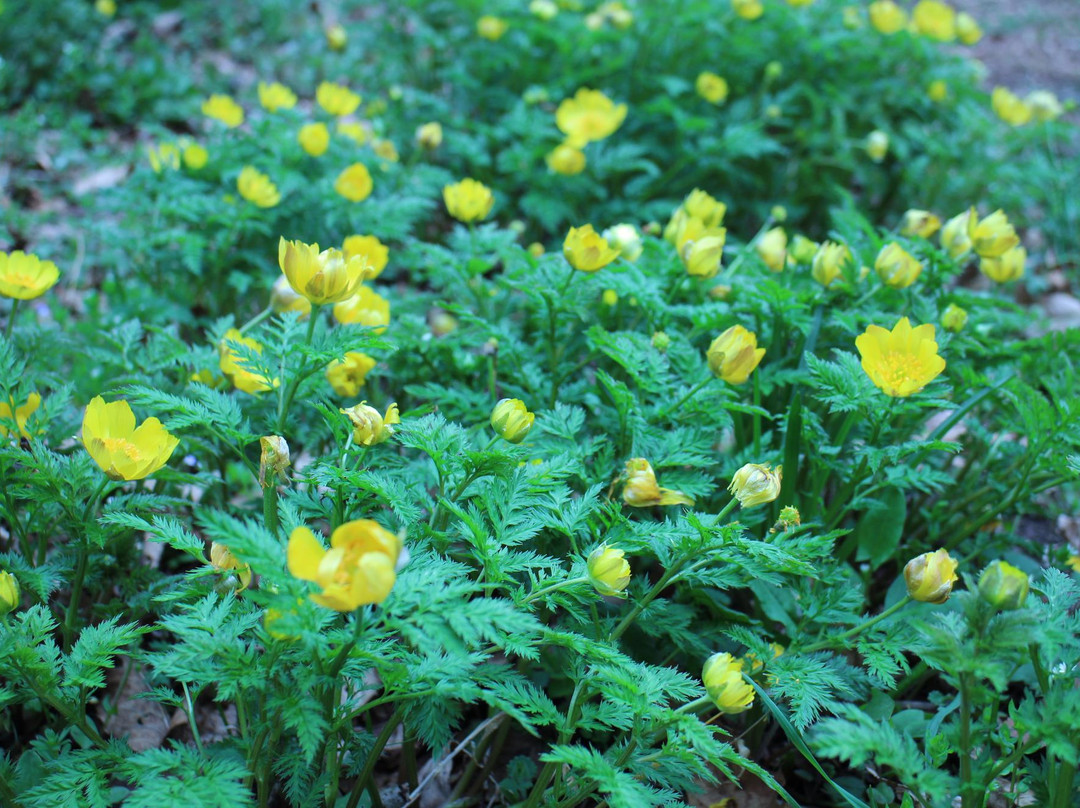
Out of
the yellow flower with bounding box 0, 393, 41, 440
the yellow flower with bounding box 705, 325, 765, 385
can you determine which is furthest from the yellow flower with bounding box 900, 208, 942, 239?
the yellow flower with bounding box 0, 393, 41, 440

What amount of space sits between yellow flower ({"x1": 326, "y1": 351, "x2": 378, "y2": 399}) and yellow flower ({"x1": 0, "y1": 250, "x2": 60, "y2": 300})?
2.16 ft

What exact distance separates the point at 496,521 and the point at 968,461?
1.47 metres

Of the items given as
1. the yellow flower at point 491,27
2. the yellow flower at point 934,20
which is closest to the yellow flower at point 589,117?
the yellow flower at point 491,27

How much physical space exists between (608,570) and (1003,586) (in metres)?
0.53

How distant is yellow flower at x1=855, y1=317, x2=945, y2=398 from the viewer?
153cm

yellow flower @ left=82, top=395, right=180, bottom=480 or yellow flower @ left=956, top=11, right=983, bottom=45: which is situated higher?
yellow flower @ left=956, top=11, right=983, bottom=45

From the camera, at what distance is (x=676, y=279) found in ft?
6.86

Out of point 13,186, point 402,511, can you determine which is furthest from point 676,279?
point 13,186

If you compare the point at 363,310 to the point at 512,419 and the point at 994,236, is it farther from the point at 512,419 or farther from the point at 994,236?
the point at 994,236

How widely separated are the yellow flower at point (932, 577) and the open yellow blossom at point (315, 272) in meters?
1.08

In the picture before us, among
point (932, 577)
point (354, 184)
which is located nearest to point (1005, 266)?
point (932, 577)

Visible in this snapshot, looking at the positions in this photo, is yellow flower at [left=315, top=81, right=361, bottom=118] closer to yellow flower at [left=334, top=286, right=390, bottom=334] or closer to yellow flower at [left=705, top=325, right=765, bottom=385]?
yellow flower at [left=334, top=286, right=390, bottom=334]

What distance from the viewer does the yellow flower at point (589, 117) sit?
3084 millimetres

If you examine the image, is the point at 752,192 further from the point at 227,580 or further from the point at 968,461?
the point at 227,580
